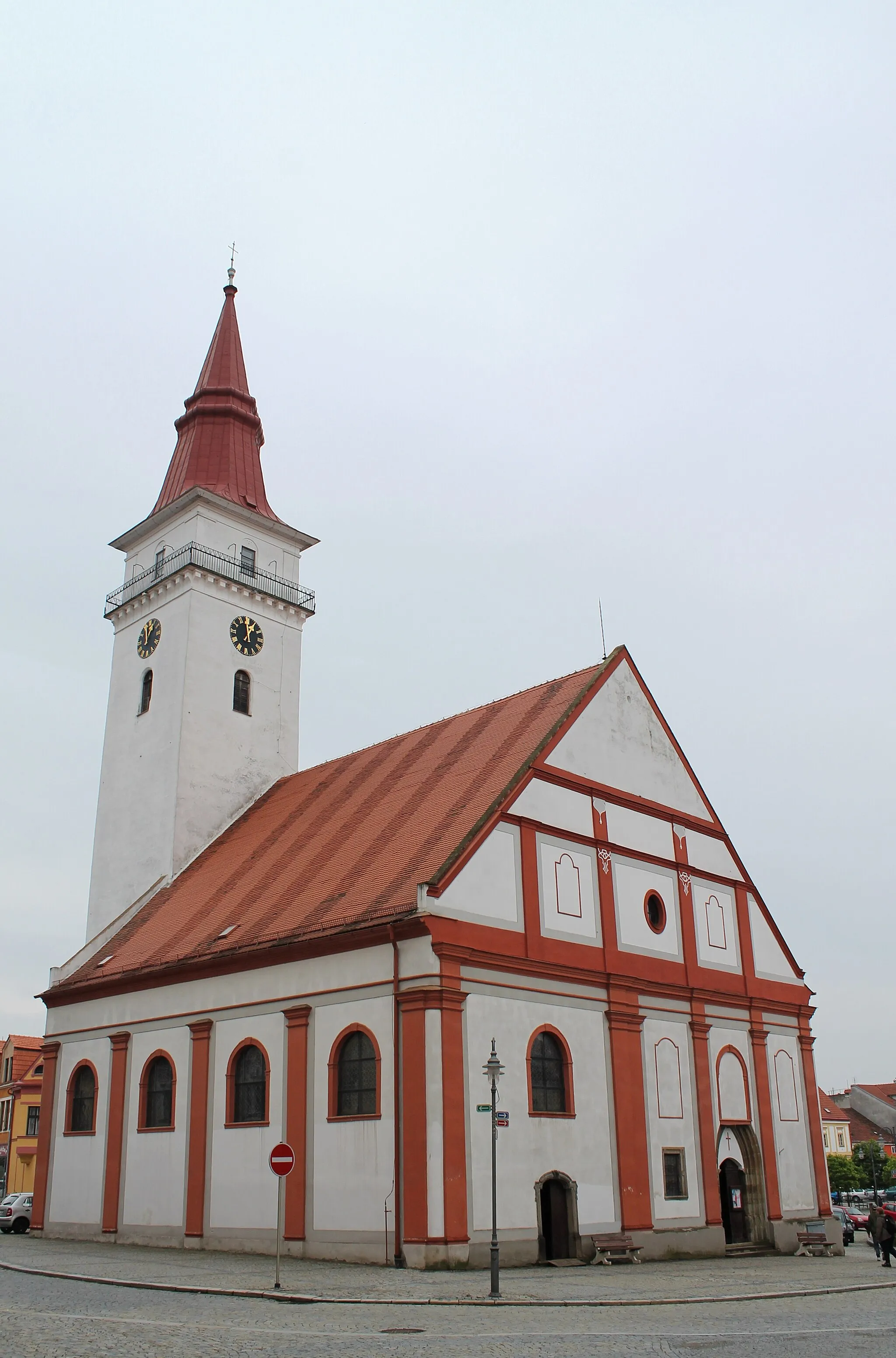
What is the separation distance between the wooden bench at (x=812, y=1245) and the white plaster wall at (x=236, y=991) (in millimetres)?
14200

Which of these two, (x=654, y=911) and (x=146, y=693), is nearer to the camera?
(x=654, y=911)

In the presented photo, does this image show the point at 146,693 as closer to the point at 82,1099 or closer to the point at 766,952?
the point at 82,1099

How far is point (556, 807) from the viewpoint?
26.2m

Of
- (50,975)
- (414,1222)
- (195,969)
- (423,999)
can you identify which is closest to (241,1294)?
(414,1222)

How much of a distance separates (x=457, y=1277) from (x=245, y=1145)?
24.1 feet

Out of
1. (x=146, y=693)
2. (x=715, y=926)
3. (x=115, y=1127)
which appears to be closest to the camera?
(x=115, y=1127)

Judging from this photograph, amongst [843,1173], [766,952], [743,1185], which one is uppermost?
[766,952]

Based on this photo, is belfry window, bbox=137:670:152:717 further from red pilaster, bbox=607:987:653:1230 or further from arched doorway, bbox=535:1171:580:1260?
arched doorway, bbox=535:1171:580:1260

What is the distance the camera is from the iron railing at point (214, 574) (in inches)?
1513

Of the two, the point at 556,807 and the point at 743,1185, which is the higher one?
the point at 556,807

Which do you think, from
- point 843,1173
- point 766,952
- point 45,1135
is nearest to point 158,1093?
point 45,1135

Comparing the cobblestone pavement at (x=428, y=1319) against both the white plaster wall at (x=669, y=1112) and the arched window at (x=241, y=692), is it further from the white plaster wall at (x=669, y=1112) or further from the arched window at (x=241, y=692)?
the arched window at (x=241, y=692)

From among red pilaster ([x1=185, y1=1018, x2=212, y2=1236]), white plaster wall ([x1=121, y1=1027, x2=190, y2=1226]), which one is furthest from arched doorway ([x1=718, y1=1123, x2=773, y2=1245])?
white plaster wall ([x1=121, y1=1027, x2=190, y2=1226])

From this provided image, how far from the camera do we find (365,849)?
27031 mm
